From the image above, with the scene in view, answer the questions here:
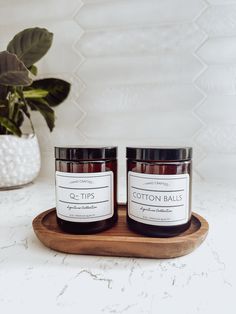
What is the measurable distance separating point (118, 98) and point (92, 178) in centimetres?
48

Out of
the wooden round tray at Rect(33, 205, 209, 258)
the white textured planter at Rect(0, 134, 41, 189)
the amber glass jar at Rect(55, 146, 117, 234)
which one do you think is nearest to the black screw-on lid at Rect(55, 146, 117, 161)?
the amber glass jar at Rect(55, 146, 117, 234)

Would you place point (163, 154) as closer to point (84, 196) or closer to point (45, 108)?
point (84, 196)

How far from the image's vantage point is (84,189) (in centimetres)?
36

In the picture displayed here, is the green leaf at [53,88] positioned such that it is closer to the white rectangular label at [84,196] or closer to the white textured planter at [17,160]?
the white textured planter at [17,160]

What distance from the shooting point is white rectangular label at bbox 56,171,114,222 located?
0.36 meters

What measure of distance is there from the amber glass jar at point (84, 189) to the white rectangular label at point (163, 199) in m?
0.05

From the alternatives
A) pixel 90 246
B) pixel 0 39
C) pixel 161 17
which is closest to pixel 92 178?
pixel 90 246

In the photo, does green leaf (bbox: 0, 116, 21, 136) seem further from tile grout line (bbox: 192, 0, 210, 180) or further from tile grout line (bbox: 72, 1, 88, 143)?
tile grout line (bbox: 192, 0, 210, 180)

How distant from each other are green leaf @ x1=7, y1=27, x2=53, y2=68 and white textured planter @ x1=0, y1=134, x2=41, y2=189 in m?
0.23

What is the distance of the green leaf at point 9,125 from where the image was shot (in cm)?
68

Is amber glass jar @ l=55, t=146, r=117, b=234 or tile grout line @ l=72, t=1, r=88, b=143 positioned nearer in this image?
amber glass jar @ l=55, t=146, r=117, b=234

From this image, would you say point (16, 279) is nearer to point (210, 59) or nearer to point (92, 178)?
point (92, 178)

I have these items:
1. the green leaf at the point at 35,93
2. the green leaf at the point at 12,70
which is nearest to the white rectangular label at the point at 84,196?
the green leaf at the point at 12,70

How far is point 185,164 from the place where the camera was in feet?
1.17
